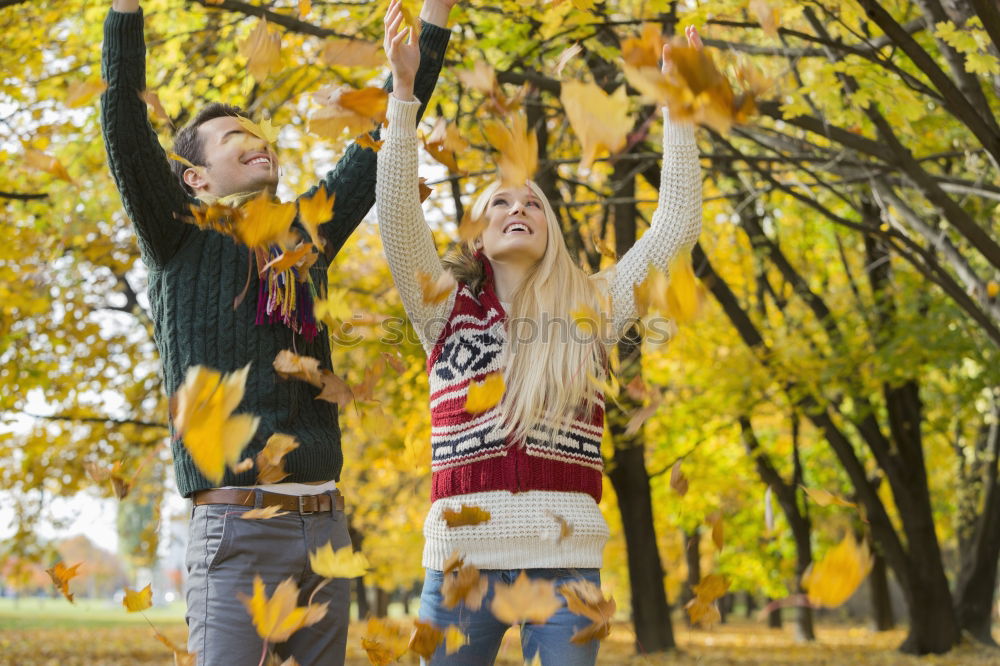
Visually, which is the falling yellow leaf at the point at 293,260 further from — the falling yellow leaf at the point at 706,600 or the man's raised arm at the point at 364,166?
the falling yellow leaf at the point at 706,600

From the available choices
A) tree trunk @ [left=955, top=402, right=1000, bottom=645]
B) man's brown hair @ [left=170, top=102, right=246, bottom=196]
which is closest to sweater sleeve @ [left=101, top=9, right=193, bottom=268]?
man's brown hair @ [left=170, top=102, right=246, bottom=196]

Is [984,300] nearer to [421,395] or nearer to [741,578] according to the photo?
[421,395]

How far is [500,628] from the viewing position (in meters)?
2.24

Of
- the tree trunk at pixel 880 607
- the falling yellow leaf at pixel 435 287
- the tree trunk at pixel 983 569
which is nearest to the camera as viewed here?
the falling yellow leaf at pixel 435 287

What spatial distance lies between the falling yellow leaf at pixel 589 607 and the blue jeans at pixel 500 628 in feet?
0.08

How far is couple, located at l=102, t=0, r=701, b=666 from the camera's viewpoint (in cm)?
208

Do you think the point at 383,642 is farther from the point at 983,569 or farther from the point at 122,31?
the point at 983,569

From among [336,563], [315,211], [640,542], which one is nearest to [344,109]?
[315,211]

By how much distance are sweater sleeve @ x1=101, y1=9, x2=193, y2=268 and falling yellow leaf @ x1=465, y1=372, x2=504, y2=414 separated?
2.50 ft

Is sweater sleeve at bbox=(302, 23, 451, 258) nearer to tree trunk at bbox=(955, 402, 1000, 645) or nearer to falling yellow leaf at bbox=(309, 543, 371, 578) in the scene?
falling yellow leaf at bbox=(309, 543, 371, 578)

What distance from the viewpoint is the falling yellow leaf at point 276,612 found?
6.15 ft

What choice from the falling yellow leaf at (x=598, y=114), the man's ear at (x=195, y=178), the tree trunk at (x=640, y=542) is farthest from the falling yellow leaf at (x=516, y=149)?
the tree trunk at (x=640, y=542)

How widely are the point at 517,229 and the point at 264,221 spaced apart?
68 cm

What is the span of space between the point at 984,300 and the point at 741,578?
39.8ft
